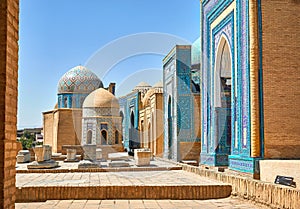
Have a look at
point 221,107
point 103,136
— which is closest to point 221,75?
point 221,107

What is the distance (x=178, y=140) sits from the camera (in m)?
17.1

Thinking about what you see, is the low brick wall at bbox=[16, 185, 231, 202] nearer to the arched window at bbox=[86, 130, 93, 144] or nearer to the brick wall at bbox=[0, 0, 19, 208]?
the brick wall at bbox=[0, 0, 19, 208]

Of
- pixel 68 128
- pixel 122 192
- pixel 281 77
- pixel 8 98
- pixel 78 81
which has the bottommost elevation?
pixel 122 192

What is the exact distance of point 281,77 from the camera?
28.7 ft

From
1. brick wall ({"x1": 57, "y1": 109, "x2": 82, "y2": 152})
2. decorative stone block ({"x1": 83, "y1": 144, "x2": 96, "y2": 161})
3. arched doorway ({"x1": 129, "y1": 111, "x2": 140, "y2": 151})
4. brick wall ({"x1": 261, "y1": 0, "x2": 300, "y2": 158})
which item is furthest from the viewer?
arched doorway ({"x1": 129, "y1": 111, "x2": 140, "y2": 151})

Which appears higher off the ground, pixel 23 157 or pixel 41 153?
pixel 41 153

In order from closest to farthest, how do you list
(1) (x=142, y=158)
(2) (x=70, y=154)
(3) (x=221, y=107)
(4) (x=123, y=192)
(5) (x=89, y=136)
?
(4) (x=123, y=192), (3) (x=221, y=107), (1) (x=142, y=158), (2) (x=70, y=154), (5) (x=89, y=136)

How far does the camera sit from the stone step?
6.42 m

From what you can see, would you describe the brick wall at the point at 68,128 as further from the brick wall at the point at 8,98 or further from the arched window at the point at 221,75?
the brick wall at the point at 8,98

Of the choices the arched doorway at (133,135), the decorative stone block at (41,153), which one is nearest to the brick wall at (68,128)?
the arched doorway at (133,135)

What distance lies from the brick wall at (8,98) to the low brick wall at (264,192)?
3171 millimetres

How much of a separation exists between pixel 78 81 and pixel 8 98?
85.8 ft

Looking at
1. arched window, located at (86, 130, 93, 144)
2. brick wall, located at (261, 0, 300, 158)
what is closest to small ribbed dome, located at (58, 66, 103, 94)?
arched window, located at (86, 130, 93, 144)

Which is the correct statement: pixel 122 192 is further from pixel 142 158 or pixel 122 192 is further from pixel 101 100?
pixel 101 100
